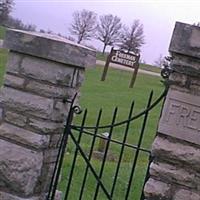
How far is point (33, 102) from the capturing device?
4660mm

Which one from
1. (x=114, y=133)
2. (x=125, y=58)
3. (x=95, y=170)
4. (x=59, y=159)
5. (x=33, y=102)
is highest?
(x=33, y=102)

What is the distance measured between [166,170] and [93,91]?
1588cm

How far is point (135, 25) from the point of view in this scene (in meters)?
52.2

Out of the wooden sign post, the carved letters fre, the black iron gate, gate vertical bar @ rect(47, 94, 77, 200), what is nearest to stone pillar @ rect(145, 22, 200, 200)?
the carved letters fre

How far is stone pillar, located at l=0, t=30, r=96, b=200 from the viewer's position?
4637 millimetres

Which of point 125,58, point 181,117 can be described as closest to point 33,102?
point 181,117

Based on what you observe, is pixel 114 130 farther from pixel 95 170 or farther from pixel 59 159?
pixel 59 159

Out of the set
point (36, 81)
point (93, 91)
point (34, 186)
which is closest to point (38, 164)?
point (34, 186)

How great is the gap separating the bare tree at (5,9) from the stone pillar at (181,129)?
4844 cm

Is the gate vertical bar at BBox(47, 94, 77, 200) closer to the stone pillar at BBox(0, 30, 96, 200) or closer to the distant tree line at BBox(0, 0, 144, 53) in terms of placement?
the stone pillar at BBox(0, 30, 96, 200)

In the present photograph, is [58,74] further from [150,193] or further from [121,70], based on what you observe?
[121,70]

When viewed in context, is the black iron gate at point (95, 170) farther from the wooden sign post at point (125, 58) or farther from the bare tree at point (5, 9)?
the bare tree at point (5, 9)

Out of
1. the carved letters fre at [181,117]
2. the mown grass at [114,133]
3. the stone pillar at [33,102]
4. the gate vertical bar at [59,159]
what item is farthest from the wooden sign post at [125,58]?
the carved letters fre at [181,117]

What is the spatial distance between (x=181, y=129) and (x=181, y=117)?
0.27 ft
